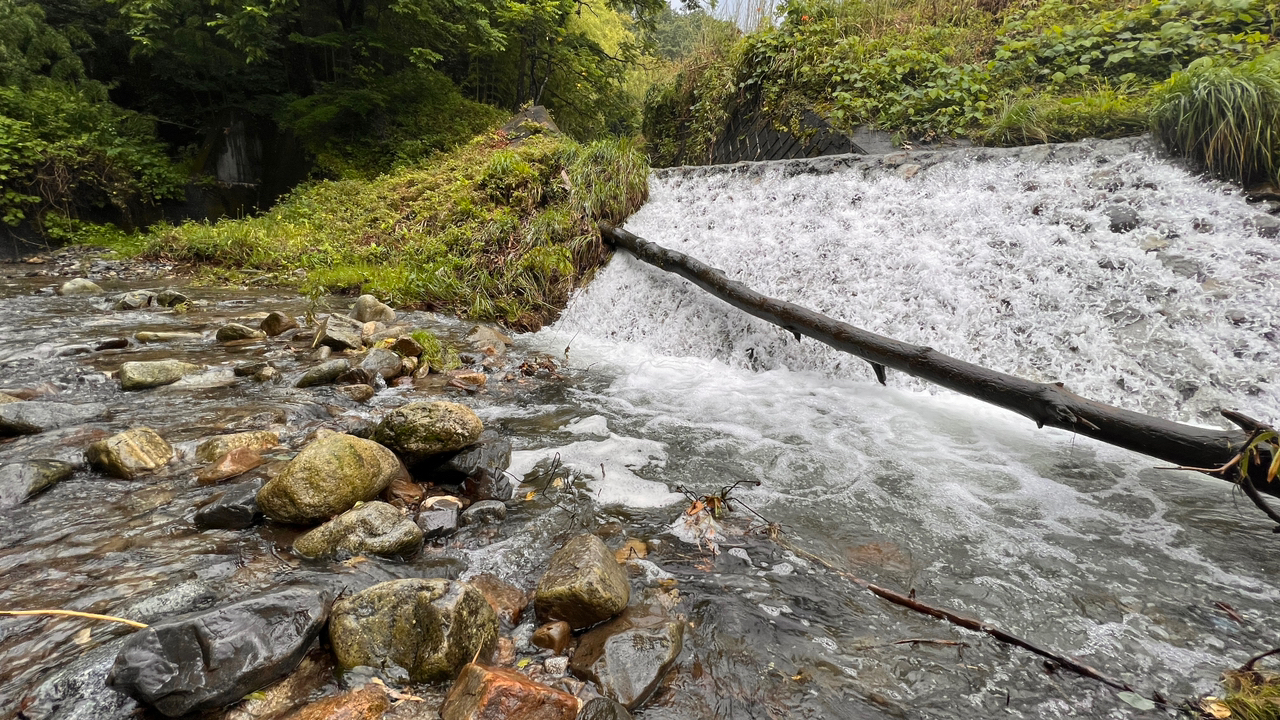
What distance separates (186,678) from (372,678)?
1.48 feet

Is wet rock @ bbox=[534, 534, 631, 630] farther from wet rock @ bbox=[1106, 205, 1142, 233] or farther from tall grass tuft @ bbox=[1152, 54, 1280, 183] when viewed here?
tall grass tuft @ bbox=[1152, 54, 1280, 183]

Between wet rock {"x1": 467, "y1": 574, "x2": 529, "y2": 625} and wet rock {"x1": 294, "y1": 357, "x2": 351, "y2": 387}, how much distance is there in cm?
280

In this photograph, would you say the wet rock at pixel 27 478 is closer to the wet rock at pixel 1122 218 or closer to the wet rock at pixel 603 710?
the wet rock at pixel 603 710

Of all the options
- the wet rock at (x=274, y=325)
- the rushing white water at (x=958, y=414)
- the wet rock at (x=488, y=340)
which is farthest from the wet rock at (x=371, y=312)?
the rushing white water at (x=958, y=414)

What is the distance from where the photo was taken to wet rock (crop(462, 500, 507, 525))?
2530mm

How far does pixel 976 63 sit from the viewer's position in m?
7.98

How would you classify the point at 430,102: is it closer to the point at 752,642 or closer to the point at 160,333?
the point at 160,333

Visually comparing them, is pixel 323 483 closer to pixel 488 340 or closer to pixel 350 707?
pixel 350 707

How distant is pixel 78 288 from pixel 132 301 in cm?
189

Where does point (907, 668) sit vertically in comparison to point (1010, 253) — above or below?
below

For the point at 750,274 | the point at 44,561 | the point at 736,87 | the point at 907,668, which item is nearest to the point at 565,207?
the point at 750,274

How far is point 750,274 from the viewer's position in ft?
20.2

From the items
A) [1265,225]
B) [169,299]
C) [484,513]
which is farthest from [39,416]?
[1265,225]

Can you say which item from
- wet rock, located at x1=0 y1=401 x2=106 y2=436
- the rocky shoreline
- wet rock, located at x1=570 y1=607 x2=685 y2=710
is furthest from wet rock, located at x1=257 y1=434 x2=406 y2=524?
wet rock, located at x1=0 y1=401 x2=106 y2=436
